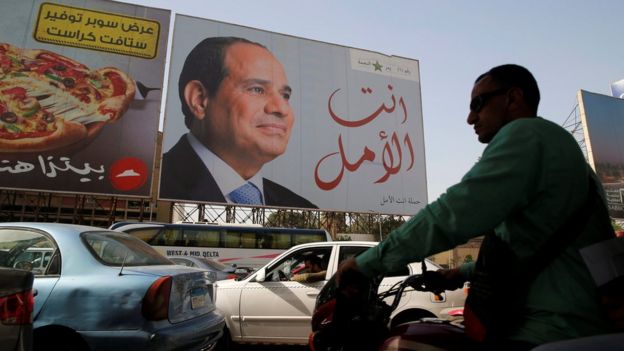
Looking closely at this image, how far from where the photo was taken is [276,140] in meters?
19.4

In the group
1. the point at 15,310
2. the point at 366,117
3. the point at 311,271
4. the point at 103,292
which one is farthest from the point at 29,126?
the point at 15,310

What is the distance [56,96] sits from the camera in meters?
16.8

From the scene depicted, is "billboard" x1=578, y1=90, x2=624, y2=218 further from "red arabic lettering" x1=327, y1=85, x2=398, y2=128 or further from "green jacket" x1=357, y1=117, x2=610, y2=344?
"green jacket" x1=357, y1=117, x2=610, y2=344

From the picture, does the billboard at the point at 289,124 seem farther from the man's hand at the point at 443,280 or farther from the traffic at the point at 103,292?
the man's hand at the point at 443,280

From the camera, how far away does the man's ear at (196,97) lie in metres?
18.0

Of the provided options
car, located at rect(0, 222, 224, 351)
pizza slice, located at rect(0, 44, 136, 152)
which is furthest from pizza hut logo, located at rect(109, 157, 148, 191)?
car, located at rect(0, 222, 224, 351)

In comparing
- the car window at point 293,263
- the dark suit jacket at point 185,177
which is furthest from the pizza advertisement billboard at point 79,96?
the car window at point 293,263

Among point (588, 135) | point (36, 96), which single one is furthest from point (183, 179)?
point (588, 135)

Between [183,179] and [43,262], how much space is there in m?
14.8

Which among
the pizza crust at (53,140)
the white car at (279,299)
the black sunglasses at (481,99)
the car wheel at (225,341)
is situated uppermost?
the pizza crust at (53,140)

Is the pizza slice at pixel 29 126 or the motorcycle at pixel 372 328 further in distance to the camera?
the pizza slice at pixel 29 126

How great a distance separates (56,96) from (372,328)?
1869 centimetres

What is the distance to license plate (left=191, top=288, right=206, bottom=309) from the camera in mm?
3217

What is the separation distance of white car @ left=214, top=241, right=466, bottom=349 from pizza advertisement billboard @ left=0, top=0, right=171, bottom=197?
13060 millimetres
